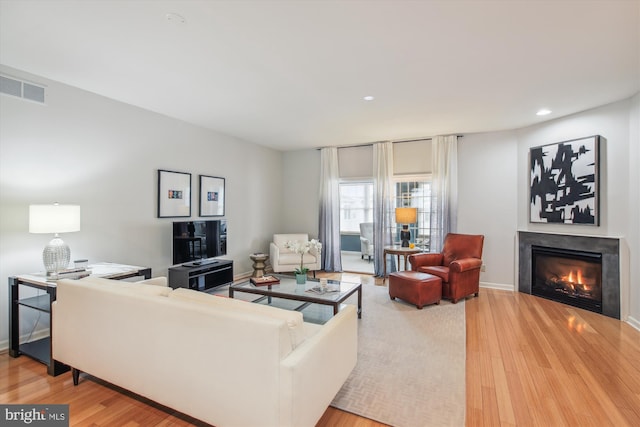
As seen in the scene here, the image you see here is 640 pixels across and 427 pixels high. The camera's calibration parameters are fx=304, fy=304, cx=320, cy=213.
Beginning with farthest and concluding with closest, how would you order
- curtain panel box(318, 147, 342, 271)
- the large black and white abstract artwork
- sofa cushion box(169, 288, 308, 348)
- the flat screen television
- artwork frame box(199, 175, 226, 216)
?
curtain panel box(318, 147, 342, 271) < artwork frame box(199, 175, 226, 216) < the flat screen television < the large black and white abstract artwork < sofa cushion box(169, 288, 308, 348)

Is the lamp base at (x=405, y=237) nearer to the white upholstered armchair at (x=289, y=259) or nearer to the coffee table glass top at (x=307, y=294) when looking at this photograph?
the white upholstered armchair at (x=289, y=259)

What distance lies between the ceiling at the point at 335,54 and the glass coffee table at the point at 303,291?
2.19 m


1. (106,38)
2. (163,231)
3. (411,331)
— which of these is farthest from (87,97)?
(411,331)

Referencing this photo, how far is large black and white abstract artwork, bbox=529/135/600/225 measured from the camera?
3.87m

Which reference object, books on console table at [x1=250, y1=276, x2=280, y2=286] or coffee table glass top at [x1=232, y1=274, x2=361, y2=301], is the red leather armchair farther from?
books on console table at [x1=250, y1=276, x2=280, y2=286]

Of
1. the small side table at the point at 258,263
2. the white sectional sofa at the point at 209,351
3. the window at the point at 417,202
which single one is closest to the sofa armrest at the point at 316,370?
the white sectional sofa at the point at 209,351

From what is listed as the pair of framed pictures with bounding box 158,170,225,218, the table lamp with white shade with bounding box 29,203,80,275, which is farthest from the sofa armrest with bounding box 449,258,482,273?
the table lamp with white shade with bounding box 29,203,80,275

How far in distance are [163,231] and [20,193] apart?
5.16 feet

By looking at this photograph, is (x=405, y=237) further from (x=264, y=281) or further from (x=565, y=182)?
(x=264, y=281)

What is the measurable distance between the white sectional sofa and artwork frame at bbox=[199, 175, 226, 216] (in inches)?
107

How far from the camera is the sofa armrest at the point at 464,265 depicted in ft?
13.4

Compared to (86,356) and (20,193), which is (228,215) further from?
(86,356)

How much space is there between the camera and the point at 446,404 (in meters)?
2.04

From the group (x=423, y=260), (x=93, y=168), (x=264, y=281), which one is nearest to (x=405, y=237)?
(x=423, y=260)
